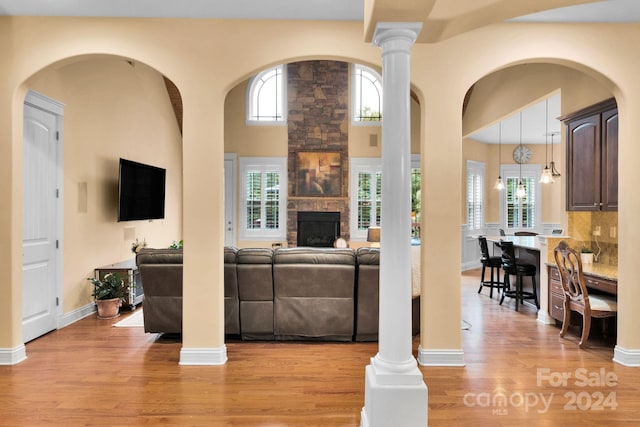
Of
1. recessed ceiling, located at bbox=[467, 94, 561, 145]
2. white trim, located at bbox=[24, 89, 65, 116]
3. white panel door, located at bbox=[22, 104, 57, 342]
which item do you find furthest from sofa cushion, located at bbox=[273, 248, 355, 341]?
recessed ceiling, located at bbox=[467, 94, 561, 145]

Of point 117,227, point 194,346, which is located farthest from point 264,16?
point 117,227

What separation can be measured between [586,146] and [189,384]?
4.60m

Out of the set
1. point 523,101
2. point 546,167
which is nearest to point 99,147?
point 523,101

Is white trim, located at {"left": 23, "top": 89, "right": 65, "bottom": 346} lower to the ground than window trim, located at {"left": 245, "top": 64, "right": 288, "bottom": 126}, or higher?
lower

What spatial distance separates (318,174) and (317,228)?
1197mm

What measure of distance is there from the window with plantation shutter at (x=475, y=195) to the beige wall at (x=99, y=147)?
21.9 feet

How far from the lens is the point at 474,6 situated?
2.48 meters

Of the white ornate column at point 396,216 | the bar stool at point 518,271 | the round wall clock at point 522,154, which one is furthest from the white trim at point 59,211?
the round wall clock at point 522,154

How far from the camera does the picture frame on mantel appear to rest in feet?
31.0

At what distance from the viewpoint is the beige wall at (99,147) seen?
5.04 meters

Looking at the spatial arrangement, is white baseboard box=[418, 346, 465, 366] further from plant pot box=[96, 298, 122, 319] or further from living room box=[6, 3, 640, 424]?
plant pot box=[96, 298, 122, 319]

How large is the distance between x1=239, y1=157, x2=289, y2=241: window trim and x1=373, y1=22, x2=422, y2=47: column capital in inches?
277

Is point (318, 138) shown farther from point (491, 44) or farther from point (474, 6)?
point (474, 6)

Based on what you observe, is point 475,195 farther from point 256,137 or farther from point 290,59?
point 290,59
